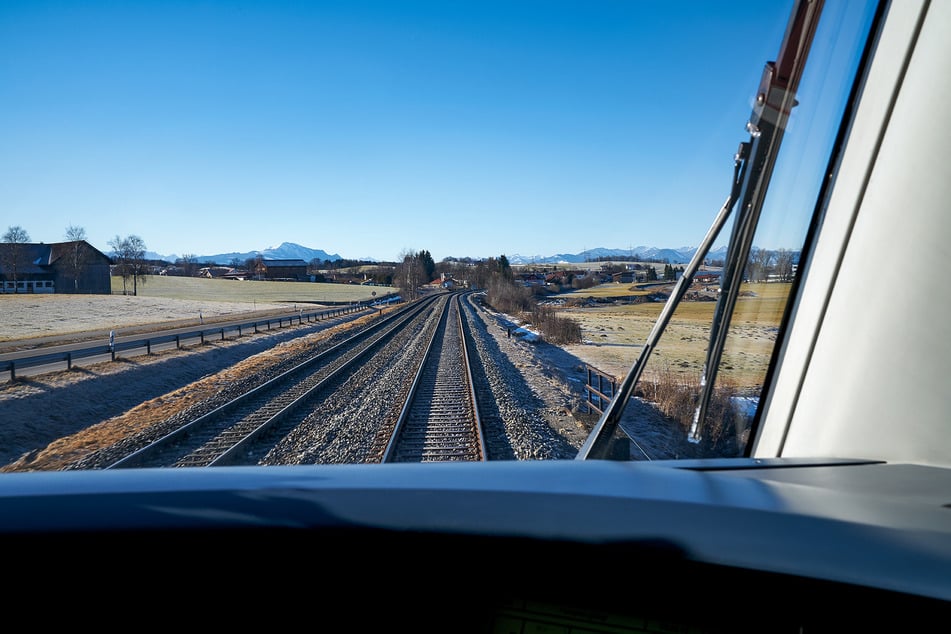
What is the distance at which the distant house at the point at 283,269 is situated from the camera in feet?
17.6

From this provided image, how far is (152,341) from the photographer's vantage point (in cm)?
1482

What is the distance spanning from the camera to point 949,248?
167 centimetres

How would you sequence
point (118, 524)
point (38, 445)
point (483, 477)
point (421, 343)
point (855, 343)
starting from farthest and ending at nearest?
point (421, 343) → point (38, 445) → point (855, 343) → point (483, 477) → point (118, 524)

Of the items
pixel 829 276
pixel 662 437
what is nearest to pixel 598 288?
pixel 662 437

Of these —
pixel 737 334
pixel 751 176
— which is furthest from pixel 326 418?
pixel 751 176

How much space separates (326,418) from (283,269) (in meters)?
4.01

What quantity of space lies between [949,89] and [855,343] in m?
0.75

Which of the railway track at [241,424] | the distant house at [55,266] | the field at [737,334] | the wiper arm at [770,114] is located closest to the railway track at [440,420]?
the railway track at [241,424]

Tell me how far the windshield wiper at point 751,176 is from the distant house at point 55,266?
4.79 metres

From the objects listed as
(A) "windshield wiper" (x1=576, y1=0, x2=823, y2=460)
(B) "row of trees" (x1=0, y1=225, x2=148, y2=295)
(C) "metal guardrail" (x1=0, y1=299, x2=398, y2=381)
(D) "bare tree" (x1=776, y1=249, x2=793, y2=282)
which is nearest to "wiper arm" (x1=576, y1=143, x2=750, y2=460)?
(A) "windshield wiper" (x1=576, y1=0, x2=823, y2=460)

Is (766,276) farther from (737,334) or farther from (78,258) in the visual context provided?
(78,258)

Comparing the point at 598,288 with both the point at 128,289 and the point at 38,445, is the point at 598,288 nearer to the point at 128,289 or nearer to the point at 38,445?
the point at 128,289

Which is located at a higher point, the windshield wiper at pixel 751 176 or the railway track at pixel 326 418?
the windshield wiper at pixel 751 176

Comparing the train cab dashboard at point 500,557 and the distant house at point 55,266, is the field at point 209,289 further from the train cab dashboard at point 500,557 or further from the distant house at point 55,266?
the train cab dashboard at point 500,557
